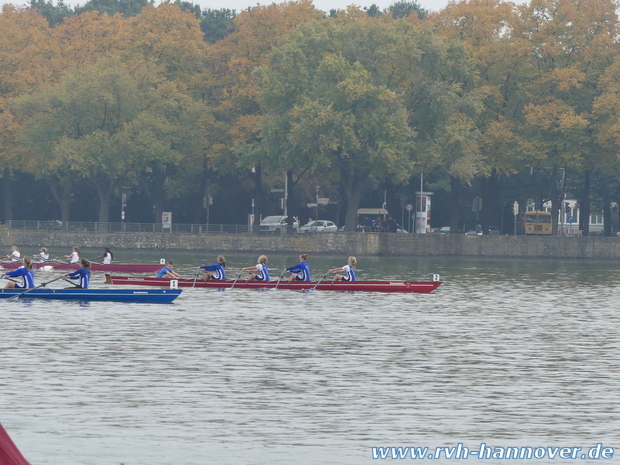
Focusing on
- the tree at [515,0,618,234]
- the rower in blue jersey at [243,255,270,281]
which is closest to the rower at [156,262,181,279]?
the rower in blue jersey at [243,255,270,281]

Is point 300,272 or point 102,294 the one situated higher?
point 300,272

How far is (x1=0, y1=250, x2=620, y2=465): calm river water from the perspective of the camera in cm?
2061

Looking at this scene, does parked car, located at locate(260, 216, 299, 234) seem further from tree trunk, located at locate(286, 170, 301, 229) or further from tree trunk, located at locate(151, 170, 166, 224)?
tree trunk, located at locate(151, 170, 166, 224)

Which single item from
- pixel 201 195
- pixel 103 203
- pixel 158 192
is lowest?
pixel 103 203

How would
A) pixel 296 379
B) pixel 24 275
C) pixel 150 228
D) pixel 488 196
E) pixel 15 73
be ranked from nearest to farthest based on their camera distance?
1. pixel 296 379
2. pixel 24 275
3. pixel 150 228
4. pixel 488 196
5. pixel 15 73

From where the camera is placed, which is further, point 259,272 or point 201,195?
point 201,195

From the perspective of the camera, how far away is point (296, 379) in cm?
2759

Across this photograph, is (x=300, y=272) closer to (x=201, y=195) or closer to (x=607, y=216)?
(x=201, y=195)

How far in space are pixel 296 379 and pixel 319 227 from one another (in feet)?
257

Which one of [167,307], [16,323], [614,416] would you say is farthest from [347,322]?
[614,416]

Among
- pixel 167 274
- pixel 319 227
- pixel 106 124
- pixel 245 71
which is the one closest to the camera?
pixel 167 274

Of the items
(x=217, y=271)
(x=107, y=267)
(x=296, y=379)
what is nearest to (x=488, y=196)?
(x=107, y=267)

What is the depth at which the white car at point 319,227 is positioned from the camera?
100081 millimetres

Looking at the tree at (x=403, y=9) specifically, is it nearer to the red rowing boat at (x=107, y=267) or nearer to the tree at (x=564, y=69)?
the tree at (x=564, y=69)
